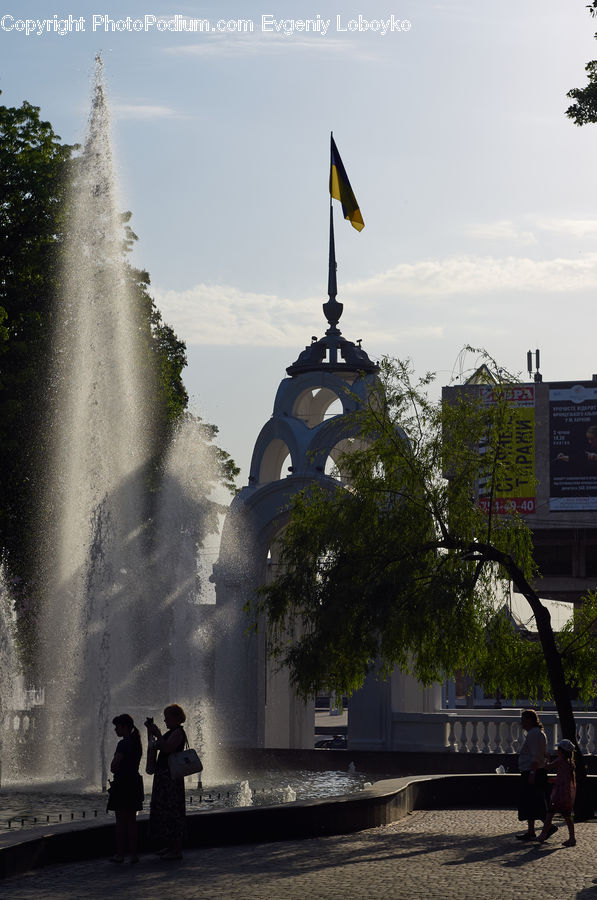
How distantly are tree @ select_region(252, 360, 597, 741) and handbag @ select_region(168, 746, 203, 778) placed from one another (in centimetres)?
554

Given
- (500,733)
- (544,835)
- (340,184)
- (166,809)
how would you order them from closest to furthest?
(166,809), (544,835), (500,733), (340,184)

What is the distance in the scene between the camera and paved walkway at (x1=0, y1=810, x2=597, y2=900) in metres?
11.3

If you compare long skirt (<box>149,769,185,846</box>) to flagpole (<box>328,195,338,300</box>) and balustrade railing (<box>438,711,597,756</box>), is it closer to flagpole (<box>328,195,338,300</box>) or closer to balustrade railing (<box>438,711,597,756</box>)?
balustrade railing (<box>438,711,597,756</box>)

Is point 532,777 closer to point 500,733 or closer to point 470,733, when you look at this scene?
point 500,733

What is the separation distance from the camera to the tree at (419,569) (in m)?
18.0

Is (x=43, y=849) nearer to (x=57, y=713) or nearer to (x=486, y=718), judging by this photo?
(x=57, y=713)

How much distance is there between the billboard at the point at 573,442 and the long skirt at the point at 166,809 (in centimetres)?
6185

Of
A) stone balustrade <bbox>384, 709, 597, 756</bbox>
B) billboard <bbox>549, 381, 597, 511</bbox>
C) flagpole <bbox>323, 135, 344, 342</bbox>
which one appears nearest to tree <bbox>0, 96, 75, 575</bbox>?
flagpole <bbox>323, 135, 344, 342</bbox>

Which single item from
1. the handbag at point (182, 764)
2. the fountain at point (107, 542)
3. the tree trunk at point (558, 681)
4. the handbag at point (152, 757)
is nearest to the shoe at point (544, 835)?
the tree trunk at point (558, 681)

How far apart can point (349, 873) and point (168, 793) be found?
1.82m

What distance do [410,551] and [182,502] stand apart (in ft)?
48.0

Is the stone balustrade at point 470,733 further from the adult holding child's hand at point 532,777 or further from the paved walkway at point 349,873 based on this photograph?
the adult holding child's hand at point 532,777

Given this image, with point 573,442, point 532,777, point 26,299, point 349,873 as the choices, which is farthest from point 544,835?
point 573,442

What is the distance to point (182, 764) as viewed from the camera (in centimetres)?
1252
